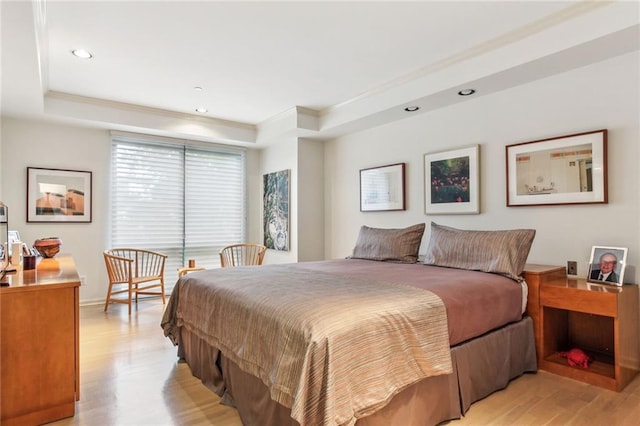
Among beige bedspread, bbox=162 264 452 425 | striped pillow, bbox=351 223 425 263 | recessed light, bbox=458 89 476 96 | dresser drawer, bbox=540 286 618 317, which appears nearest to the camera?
beige bedspread, bbox=162 264 452 425

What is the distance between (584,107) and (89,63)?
4.22m

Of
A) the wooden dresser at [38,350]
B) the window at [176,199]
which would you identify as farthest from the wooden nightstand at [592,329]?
the window at [176,199]

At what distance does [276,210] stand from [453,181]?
2.71 m

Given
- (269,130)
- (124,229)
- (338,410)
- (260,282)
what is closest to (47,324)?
(260,282)

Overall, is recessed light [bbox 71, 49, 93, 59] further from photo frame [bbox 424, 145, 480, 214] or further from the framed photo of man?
the framed photo of man

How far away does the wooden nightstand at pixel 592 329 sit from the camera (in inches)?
91.0

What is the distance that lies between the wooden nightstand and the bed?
187 millimetres

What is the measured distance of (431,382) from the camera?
1902 millimetres

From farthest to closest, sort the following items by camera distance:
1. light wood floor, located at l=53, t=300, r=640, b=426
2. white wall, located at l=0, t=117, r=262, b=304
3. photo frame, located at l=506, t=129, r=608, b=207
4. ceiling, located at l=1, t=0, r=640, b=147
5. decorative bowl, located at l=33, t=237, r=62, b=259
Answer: white wall, located at l=0, t=117, r=262, b=304 → decorative bowl, located at l=33, t=237, r=62, b=259 → photo frame, located at l=506, t=129, r=608, b=207 → ceiling, located at l=1, t=0, r=640, b=147 → light wood floor, located at l=53, t=300, r=640, b=426

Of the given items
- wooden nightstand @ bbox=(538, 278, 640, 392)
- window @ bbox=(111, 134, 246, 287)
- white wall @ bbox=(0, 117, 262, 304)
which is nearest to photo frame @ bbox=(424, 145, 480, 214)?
wooden nightstand @ bbox=(538, 278, 640, 392)

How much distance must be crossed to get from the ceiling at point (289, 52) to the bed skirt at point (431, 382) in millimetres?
2060

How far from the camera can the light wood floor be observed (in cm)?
202

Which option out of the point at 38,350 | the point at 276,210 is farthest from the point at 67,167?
the point at 38,350

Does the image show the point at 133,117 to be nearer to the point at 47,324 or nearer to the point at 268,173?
the point at 268,173
